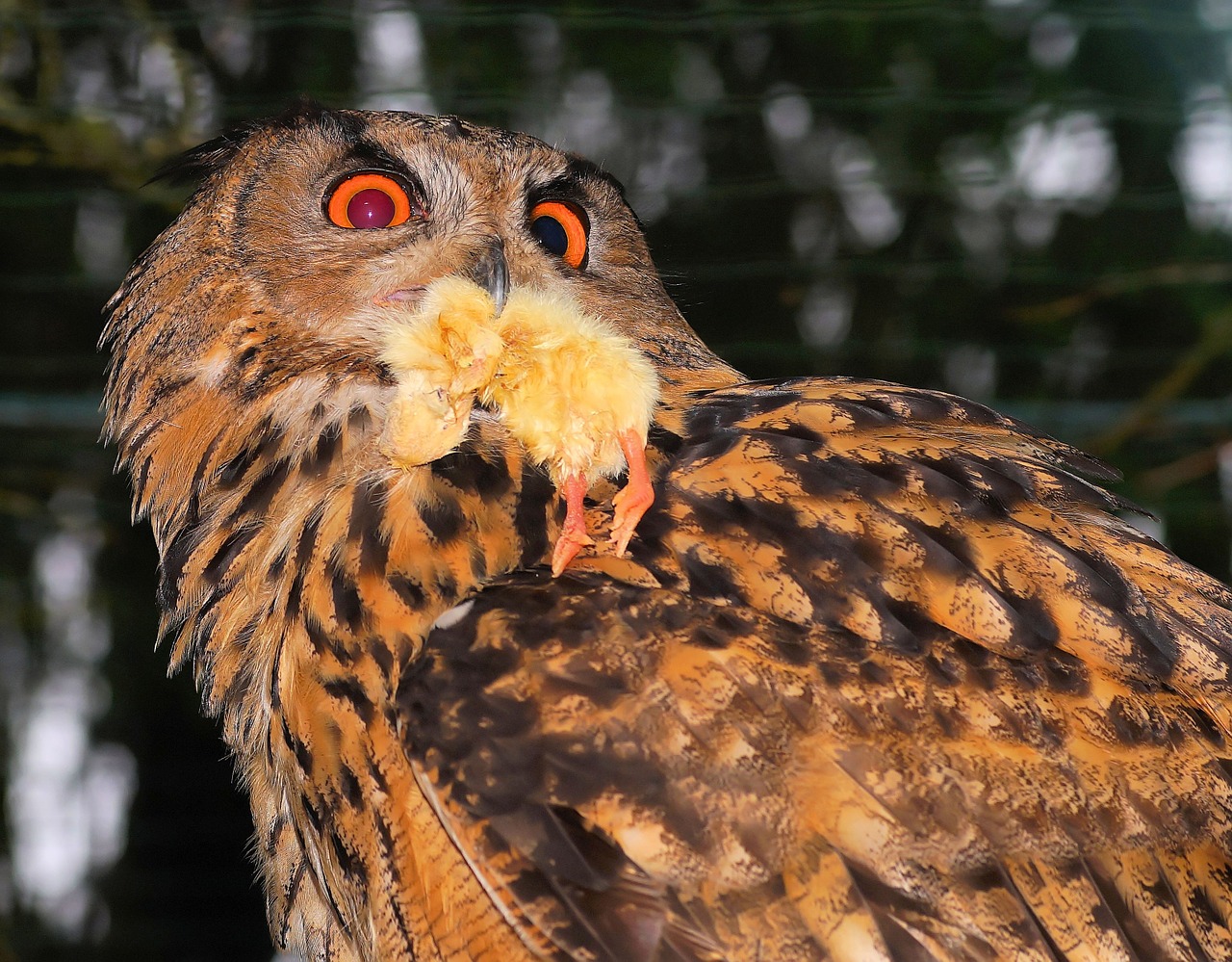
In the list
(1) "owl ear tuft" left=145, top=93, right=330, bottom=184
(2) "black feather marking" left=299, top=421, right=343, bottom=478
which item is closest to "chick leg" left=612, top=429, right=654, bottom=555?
(2) "black feather marking" left=299, top=421, right=343, bottom=478

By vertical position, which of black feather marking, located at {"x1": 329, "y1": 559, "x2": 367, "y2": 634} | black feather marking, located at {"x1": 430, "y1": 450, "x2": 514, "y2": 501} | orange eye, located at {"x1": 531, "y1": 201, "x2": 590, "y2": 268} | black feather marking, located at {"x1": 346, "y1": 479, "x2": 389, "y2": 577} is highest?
orange eye, located at {"x1": 531, "y1": 201, "x2": 590, "y2": 268}

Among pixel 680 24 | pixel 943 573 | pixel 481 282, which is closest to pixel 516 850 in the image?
pixel 943 573

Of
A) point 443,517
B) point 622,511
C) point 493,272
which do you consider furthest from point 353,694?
point 493,272

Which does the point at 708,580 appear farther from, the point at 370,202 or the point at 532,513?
the point at 370,202

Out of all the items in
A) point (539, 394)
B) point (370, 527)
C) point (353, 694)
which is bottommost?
point (353, 694)

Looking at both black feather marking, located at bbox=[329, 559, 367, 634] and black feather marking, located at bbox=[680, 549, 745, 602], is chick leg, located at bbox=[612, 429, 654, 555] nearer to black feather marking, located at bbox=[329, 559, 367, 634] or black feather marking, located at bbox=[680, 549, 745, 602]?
black feather marking, located at bbox=[680, 549, 745, 602]

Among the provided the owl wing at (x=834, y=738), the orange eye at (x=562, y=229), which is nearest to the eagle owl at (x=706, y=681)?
the owl wing at (x=834, y=738)

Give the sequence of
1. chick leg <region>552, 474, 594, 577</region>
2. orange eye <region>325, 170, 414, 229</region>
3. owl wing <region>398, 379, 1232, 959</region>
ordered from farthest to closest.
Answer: orange eye <region>325, 170, 414, 229</region> → chick leg <region>552, 474, 594, 577</region> → owl wing <region>398, 379, 1232, 959</region>
